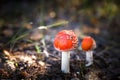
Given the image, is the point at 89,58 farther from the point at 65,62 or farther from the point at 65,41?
the point at 65,41

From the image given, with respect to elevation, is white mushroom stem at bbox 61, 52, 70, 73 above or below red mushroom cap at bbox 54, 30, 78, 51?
below

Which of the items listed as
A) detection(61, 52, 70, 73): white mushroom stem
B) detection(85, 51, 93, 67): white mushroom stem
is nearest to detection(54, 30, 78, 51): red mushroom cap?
detection(61, 52, 70, 73): white mushroom stem

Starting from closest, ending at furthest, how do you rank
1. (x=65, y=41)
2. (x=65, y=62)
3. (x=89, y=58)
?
1. (x=65, y=41)
2. (x=65, y=62)
3. (x=89, y=58)

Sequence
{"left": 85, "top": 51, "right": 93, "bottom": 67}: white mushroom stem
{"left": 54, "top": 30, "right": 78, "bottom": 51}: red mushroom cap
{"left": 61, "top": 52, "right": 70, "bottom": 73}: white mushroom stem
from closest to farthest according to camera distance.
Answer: {"left": 54, "top": 30, "right": 78, "bottom": 51}: red mushroom cap → {"left": 61, "top": 52, "right": 70, "bottom": 73}: white mushroom stem → {"left": 85, "top": 51, "right": 93, "bottom": 67}: white mushroom stem

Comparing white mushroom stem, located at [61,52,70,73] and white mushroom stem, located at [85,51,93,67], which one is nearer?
white mushroom stem, located at [61,52,70,73]

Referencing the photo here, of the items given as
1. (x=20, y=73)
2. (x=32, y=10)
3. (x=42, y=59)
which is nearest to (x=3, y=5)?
(x=32, y=10)

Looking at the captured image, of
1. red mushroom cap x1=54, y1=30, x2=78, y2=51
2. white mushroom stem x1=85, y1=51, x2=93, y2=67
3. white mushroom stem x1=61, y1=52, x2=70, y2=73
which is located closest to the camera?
red mushroom cap x1=54, y1=30, x2=78, y2=51

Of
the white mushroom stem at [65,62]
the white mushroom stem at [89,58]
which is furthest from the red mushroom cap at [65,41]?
the white mushroom stem at [89,58]

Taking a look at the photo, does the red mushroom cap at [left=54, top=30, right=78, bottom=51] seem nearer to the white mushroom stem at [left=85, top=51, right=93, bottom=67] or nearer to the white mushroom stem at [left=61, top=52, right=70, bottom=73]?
the white mushroom stem at [left=61, top=52, right=70, bottom=73]

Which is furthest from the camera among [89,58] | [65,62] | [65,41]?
[89,58]

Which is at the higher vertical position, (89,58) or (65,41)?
(65,41)

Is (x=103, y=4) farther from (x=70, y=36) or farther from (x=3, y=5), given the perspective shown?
(x=70, y=36)

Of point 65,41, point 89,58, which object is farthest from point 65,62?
point 89,58
